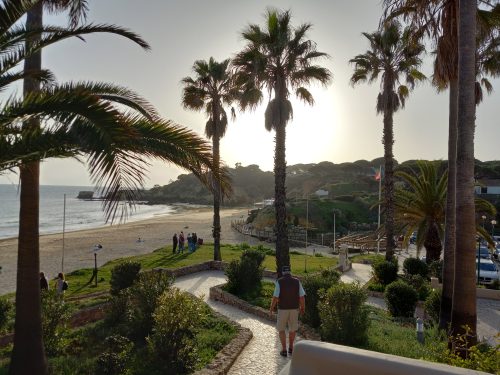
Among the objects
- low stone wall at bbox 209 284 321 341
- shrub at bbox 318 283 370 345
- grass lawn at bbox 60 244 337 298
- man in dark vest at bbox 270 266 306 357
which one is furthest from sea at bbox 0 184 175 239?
shrub at bbox 318 283 370 345

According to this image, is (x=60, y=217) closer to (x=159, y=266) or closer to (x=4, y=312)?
(x=159, y=266)

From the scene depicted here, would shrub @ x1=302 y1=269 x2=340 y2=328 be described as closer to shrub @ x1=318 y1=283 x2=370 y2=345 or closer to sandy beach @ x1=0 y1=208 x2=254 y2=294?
shrub @ x1=318 y1=283 x2=370 y2=345

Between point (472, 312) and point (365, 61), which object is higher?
point (365, 61)

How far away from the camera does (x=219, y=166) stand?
585 cm

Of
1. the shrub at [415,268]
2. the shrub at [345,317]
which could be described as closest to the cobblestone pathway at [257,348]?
the shrub at [345,317]

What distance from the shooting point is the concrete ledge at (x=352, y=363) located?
3.13 m

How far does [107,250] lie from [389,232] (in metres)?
26.0

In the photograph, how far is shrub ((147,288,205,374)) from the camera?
23.0 ft

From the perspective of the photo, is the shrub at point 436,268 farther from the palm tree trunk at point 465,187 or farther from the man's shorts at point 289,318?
the man's shorts at point 289,318

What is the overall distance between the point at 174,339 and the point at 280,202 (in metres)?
7.94

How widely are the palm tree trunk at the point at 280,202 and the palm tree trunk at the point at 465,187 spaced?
7.32 metres

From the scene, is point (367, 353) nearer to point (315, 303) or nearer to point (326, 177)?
point (315, 303)

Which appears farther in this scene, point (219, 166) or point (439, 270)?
point (439, 270)

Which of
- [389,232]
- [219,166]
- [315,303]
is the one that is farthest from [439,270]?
[219,166]
